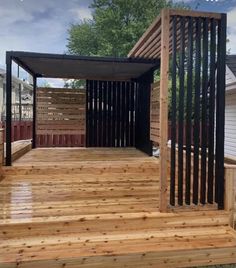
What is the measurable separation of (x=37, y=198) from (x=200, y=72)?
2736mm

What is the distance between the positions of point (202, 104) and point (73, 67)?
12.5 ft

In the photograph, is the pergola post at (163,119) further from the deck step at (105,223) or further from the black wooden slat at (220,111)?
the black wooden slat at (220,111)

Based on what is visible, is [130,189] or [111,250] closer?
[111,250]

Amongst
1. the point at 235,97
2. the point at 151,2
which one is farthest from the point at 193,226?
the point at 151,2

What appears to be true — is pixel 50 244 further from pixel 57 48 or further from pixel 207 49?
pixel 57 48

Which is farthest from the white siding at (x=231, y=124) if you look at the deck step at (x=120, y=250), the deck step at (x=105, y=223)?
the deck step at (x=120, y=250)

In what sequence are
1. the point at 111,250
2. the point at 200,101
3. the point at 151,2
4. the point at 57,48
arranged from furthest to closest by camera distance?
the point at 57,48 → the point at 151,2 → the point at 200,101 → the point at 111,250

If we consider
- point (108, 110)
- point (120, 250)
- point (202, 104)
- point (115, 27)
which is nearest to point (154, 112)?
point (108, 110)

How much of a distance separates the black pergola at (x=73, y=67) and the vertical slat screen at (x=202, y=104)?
2334 millimetres

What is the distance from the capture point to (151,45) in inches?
209

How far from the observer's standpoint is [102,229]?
3568 mm

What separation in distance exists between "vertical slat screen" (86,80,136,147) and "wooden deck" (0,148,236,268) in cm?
365

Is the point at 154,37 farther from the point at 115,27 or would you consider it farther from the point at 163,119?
the point at 115,27

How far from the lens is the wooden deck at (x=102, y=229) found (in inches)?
121
